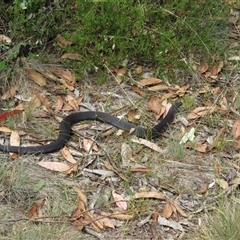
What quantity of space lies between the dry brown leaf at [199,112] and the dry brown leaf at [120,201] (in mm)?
1099

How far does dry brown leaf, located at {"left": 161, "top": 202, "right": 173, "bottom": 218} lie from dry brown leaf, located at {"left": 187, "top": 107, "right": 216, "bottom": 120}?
3.42ft

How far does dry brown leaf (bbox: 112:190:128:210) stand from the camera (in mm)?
3502

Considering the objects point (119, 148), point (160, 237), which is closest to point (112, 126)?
point (119, 148)

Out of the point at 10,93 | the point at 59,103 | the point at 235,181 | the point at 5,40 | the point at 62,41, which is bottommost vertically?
the point at 235,181

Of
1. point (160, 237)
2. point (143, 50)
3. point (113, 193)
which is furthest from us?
point (143, 50)

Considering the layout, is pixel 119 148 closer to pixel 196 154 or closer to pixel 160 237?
pixel 196 154

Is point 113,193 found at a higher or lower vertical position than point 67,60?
lower

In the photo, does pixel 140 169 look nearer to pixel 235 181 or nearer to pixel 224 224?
pixel 235 181

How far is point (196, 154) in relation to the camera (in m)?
4.01

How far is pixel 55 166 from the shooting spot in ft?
12.5

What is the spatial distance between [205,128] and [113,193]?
106cm

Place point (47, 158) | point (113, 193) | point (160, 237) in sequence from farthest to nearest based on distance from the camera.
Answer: point (47, 158), point (113, 193), point (160, 237)

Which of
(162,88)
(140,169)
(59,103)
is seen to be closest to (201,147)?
(140,169)

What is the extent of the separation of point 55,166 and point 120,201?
0.55m
